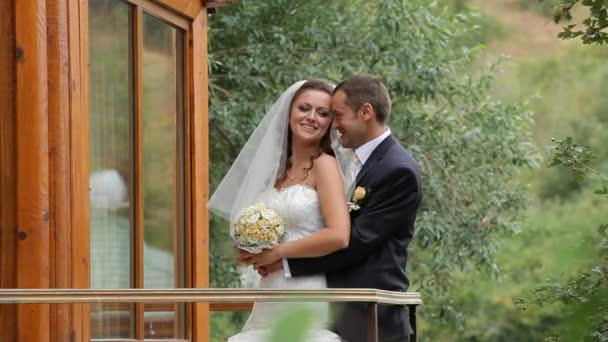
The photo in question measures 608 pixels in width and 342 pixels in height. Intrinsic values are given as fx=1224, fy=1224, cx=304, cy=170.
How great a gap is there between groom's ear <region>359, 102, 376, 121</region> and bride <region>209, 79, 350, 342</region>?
0.47 feet

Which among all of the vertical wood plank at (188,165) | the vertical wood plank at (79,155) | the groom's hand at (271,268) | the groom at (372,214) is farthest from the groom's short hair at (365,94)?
the vertical wood plank at (188,165)

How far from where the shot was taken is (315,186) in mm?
4293

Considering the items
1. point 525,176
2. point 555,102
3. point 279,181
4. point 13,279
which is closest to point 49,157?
point 13,279

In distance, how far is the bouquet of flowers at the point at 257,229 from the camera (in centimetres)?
401

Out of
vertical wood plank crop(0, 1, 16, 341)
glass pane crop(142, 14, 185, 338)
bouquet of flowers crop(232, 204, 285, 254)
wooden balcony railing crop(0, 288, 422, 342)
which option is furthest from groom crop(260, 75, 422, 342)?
glass pane crop(142, 14, 185, 338)

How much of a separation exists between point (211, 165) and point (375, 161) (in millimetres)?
6743

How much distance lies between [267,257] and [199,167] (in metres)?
1.74

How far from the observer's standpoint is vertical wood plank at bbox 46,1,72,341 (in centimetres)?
389

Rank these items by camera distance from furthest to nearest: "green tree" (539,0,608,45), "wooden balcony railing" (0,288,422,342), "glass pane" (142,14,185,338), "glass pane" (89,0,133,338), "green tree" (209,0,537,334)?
"green tree" (209,0,537,334) → "glass pane" (142,14,185,338) → "glass pane" (89,0,133,338) → "green tree" (539,0,608,45) → "wooden balcony railing" (0,288,422,342)

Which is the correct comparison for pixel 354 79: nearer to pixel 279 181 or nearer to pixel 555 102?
pixel 279 181

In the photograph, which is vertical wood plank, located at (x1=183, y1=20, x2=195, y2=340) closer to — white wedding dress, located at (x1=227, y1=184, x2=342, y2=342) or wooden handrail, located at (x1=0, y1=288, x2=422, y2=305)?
white wedding dress, located at (x1=227, y1=184, x2=342, y2=342)

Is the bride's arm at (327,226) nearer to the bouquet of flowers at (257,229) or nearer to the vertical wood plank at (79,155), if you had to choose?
the bouquet of flowers at (257,229)

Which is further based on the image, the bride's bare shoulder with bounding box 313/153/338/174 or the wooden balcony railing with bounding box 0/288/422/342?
the bride's bare shoulder with bounding box 313/153/338/174

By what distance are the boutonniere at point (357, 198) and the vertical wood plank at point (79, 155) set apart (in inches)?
35.2
